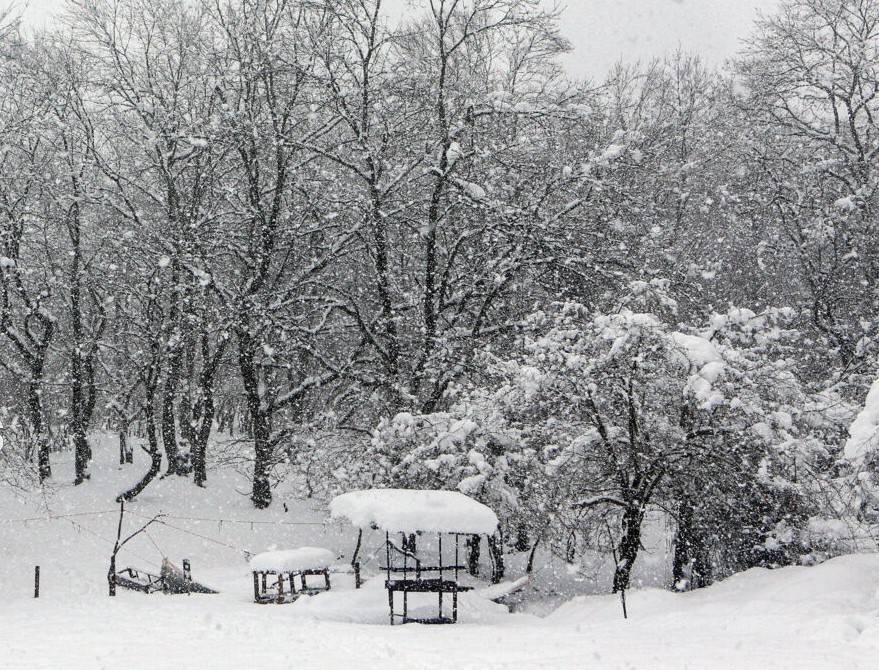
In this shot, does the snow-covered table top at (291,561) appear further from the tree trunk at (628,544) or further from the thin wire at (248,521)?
the tree trunk at (628,544)

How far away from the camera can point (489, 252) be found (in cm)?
2014

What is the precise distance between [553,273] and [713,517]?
26.6ft

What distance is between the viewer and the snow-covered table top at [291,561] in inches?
664

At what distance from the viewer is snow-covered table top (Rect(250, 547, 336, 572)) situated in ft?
55.3

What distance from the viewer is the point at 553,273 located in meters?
20.2

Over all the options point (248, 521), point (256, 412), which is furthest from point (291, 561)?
point (256, 412)

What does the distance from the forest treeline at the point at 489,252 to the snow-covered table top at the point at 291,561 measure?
189 centimetres

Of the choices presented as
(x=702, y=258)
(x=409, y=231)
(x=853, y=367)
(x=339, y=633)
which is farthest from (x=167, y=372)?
(x=853, y=367)

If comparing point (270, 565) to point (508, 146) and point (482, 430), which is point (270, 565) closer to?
point (482, 430)

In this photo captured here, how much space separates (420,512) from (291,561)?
429 cm

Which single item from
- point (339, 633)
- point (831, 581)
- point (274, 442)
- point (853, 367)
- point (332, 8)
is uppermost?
point (332, 8)

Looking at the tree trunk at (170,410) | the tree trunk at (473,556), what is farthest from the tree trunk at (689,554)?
the tree trunk at (170,410)

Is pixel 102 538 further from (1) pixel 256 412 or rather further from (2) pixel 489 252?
(2) pixel 489 252

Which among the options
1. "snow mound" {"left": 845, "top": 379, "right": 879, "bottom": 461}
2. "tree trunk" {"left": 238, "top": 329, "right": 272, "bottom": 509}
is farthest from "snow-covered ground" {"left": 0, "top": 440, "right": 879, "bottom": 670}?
"tree trunk" {"left": 238, "top": 329, "right": 272, "bottom": 509}
